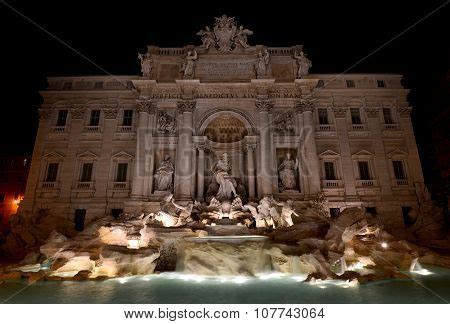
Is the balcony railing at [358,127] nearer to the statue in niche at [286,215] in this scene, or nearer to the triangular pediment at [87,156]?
the statue in niche at [286,215]

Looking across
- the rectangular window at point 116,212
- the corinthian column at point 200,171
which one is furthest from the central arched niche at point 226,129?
the rectangular window at point 116,212

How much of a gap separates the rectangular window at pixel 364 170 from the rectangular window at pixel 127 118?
19.2 metres

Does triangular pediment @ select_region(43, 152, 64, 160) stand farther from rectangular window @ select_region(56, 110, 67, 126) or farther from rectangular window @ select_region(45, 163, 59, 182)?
rectangular window @ select_region(56, 110, 67, 126)

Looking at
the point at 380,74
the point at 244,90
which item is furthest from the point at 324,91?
the point at 244,90

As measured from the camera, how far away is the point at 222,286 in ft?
30.2

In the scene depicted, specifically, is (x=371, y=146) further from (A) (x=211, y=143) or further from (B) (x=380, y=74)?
(A) (x=211, y=143)

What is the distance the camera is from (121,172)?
21.7 metres

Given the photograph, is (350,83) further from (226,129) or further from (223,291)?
(223,291)

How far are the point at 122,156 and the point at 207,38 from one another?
12.3 m

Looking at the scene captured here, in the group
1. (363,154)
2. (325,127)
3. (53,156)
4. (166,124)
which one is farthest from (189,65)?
(363,154)

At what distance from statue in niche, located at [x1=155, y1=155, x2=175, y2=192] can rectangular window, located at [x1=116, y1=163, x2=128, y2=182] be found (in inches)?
128

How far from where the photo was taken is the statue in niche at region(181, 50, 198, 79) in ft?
72.5

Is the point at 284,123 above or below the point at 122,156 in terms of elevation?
above

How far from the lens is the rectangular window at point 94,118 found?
23.1 metres
